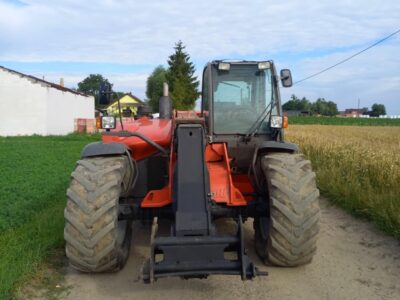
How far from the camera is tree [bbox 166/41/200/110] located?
173ft

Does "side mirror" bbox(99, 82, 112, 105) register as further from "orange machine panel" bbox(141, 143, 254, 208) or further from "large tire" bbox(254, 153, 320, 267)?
"large tire" bbox(254, 153, 320, 267)

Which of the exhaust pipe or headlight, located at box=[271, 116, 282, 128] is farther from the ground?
the exhaust pipe

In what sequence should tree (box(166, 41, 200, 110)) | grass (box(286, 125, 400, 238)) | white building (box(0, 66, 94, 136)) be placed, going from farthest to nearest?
tree (box(166, 41, 200, 110)) < white building (box(0, 66, 94, 136)) < grass (box(286, 125, 400, 238))

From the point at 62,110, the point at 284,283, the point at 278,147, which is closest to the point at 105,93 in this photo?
the point at 278,147

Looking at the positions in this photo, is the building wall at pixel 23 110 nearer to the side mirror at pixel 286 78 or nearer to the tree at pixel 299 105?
the side mirror at pixel 286 78

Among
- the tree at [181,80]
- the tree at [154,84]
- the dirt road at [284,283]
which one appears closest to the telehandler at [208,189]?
the dirt road at [284,283]

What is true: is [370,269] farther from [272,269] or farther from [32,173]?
[32,173]

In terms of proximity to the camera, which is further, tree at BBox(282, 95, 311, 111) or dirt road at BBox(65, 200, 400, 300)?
tree at BBox(282, 95, 311, 111)

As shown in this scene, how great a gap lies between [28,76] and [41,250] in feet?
108

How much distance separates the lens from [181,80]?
185 feet

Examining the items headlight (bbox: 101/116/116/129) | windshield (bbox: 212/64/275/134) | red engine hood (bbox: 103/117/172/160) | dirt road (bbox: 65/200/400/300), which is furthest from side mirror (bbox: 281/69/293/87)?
headlight (bbox: 101/116/116/129)

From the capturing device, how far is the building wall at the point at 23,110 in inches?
1401

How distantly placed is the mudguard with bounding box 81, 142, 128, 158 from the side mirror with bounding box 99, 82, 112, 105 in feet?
1.68

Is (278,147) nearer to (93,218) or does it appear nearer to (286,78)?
(286,78)
